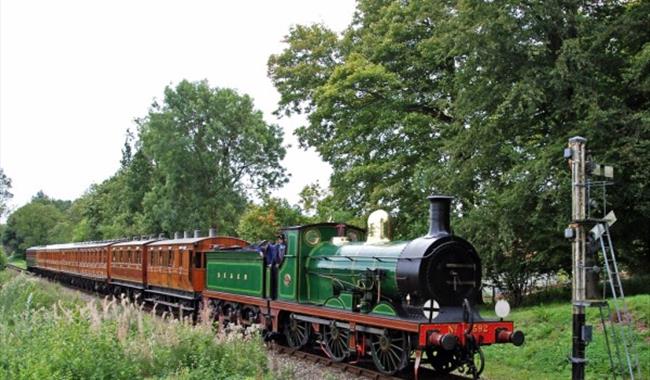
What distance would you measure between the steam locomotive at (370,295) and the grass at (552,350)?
73 cm

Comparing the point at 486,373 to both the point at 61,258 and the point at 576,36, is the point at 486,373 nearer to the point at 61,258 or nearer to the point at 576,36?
the point at 576,36

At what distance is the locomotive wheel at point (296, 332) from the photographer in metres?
14.1

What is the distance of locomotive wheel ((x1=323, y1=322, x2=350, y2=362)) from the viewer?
12552 mm

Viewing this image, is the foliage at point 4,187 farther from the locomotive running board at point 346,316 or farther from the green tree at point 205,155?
the locomotive running board at point 346,316

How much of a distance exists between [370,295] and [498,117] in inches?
363

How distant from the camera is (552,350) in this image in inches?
532

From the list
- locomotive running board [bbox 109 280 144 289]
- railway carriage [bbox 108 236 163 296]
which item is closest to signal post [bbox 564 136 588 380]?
railway carriage [bbox 108 236 163 296]

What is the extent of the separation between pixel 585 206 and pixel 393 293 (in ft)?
11.5

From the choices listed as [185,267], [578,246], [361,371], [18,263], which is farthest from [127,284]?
[18,263]

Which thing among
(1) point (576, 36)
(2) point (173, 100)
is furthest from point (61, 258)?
(1) point (576, 36)

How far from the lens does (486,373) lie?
1230 cm

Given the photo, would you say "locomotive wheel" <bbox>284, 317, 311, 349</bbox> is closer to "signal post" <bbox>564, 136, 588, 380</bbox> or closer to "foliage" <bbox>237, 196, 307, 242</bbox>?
"signal post" <bbox>564, 136, 588, 380</bbox>

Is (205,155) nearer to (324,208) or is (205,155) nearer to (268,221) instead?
(268,221)

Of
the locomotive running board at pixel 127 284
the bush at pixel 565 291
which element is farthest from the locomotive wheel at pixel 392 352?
the locomotive running board at pixel 127 284
